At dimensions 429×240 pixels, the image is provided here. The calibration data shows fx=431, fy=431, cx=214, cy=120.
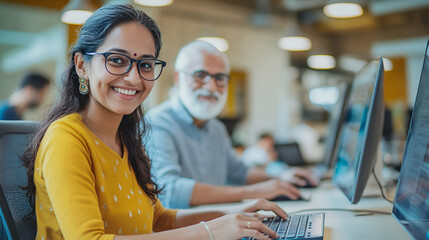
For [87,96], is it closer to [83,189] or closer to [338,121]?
[83,189]

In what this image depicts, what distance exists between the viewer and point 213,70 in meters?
2.03

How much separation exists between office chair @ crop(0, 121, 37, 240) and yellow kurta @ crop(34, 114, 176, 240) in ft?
0.15

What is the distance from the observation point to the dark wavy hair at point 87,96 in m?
1.08

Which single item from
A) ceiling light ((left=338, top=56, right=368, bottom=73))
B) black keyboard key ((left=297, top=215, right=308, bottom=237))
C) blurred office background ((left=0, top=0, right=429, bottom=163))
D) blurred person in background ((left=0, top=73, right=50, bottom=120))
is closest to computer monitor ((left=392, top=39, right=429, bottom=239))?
black keyboard key ((left=297, top=215, right=308, bottom=237))

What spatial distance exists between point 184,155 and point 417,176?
1.17 metres

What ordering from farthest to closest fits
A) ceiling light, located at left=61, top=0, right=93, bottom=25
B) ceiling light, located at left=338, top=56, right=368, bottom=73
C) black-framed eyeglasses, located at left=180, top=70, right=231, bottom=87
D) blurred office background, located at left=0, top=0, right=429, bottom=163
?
1. ceiling light, located at left=338, top=56, right=368, bottom=73
2. blurred office background, located at left=0, top=0, right=429, bottom=163
3. ceiling light, located at left=61, top=0, right=93, bottom=25
4. black-framed eyeglasses, located at left=180, top=70, right=231, bottom=87

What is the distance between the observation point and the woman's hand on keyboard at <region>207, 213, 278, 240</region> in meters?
0.95

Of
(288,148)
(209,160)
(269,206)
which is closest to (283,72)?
(288,148)

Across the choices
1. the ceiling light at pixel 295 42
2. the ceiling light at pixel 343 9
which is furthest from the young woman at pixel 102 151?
the ceiling light at pixel 295 42

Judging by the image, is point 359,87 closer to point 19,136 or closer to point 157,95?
point 19,136

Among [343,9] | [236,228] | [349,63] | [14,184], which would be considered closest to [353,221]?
[236,228]

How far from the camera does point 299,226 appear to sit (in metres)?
1.11

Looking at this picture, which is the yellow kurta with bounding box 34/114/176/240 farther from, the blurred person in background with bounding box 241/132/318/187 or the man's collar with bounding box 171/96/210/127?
the blurred person in background with bounding box 241/132/318/187

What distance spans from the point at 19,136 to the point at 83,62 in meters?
0.27
